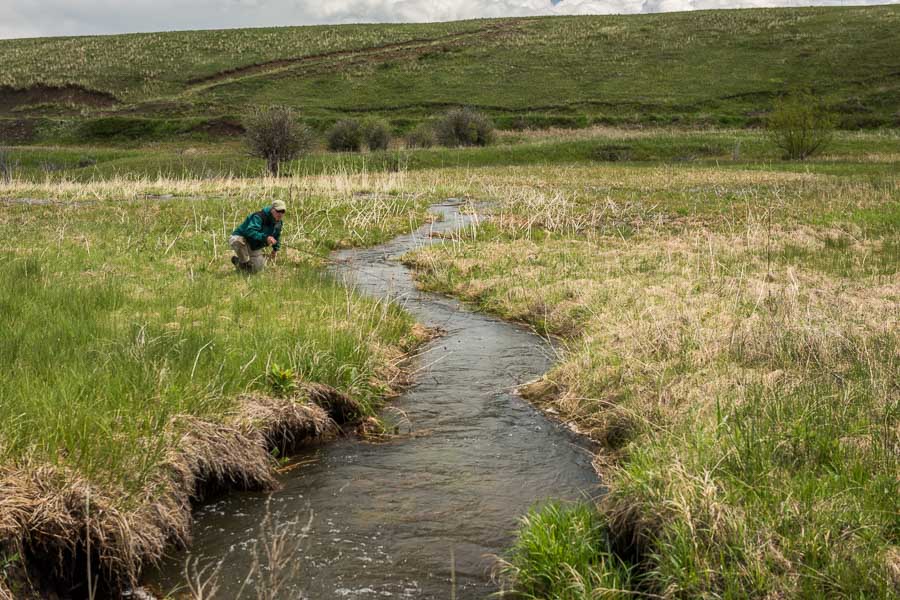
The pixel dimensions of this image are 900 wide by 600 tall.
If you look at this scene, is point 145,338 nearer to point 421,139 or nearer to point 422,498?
point 422,498

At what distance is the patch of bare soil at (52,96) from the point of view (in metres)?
74.3

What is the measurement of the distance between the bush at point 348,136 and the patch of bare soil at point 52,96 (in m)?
33.0

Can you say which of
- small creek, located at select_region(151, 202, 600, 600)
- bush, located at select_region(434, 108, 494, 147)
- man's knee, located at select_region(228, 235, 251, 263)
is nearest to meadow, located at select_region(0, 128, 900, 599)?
small creek, located at select_region(151, 202, 600, 600)

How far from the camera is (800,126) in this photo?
42688 mm

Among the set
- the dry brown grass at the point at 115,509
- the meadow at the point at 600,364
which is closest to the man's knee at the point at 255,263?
the meadow at the point at 600,364

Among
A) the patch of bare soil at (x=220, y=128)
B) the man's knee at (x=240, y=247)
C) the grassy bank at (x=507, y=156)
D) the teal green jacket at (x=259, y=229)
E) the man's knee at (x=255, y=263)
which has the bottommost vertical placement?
the man's knee at (x=255, y=263)

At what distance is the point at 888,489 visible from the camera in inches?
189

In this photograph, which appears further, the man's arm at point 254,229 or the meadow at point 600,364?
the man's arm at point 254,229

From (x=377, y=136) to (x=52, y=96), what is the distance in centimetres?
4314

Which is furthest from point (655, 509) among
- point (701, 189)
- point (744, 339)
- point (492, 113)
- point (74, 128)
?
point (74, 128)

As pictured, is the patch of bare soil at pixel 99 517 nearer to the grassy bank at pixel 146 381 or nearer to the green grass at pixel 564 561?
the grassy bank at pixel 146 381

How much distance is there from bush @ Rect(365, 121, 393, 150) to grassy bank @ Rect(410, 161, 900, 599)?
36895 millimetres

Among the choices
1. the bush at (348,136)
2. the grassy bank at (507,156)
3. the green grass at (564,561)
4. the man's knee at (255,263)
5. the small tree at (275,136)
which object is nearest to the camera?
the green grass at (564,561)

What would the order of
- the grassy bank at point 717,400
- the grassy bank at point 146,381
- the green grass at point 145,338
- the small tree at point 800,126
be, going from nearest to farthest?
the grassy bank at point 717,400 < the grassy bank at point 146,381 < the green grass at point 145,338 < the small tree at point 800,126
